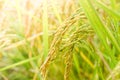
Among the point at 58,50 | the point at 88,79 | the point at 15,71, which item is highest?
the point at 58,50

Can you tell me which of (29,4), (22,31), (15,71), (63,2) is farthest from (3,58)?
(63,2)

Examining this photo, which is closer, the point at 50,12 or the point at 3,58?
the point at 50,12

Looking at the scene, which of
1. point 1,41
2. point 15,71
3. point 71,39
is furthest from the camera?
point 15,71

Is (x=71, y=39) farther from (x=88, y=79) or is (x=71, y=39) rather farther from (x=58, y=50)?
(x=88, y=79)

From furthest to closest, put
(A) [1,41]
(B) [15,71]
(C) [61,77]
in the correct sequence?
(B) [15,71]
(C) [61,77]
(A) [1,41]

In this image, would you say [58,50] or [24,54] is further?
[24,54]

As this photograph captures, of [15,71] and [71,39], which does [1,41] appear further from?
[71,39]

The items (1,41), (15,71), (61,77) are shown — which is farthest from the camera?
(15,71)

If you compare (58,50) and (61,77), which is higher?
(58,50)

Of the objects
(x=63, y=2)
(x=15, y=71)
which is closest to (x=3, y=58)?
(x=15, y=71)
